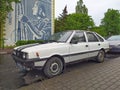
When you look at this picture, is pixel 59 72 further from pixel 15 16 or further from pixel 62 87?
pixel 15 16

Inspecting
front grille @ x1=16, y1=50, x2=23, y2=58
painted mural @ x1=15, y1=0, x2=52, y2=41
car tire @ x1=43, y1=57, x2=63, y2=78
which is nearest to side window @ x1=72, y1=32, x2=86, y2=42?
car tire @ x1=43, y1=57, x2=63, y2=78

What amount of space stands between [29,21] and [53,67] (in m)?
14.4

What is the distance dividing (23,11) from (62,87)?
617 inches

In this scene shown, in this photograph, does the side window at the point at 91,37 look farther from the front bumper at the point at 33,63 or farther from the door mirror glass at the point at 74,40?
the front bumper at the point at 33,63

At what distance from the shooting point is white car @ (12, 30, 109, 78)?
5.89m

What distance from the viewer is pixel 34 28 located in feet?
67.1

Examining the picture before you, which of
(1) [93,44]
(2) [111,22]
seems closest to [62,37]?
(1) [93,44]

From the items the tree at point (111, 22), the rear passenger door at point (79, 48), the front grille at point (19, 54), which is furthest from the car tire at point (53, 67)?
the tree at point (111, 22)

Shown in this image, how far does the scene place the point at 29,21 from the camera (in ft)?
65.7

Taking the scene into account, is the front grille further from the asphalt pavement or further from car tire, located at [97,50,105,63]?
car tire, located at [97,50,105,63]

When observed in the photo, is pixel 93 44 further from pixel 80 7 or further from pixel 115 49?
pixel 80 7

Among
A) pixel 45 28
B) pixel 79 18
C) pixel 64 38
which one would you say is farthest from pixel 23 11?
pixel 79 18

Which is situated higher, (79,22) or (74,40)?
(79,22)

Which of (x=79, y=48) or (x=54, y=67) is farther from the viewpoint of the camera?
(x=79, y=48)
